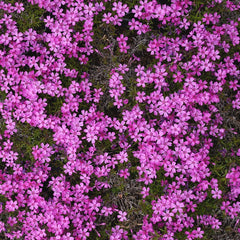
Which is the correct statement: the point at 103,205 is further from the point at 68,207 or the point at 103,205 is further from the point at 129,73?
the point at 129,73

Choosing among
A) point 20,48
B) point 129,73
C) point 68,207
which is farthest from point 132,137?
point 20,48

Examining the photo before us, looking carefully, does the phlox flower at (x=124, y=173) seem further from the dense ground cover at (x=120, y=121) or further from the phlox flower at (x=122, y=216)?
the phlox flower at (x=122, y=216)

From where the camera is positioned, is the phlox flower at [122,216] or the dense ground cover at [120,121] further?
the phlox flower at [122,216]

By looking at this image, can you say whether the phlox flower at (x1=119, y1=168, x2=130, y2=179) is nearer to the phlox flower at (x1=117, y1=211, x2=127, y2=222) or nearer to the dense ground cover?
the dense ground cover

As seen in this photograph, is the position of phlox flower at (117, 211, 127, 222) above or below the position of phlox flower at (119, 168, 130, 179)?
below

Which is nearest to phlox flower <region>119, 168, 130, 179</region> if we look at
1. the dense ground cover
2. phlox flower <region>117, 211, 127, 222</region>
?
the dense ground cover

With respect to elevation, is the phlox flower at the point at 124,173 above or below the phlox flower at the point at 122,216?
above

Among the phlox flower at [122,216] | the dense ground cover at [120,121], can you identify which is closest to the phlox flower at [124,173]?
the dense ground cover at [120,121]

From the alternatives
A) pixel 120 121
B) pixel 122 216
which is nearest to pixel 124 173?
pixel 122 216

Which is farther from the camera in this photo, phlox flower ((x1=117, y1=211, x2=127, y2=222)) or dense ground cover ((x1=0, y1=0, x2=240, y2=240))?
phlox flower ((x1=117, y1=211, x2=127, y2=222))
